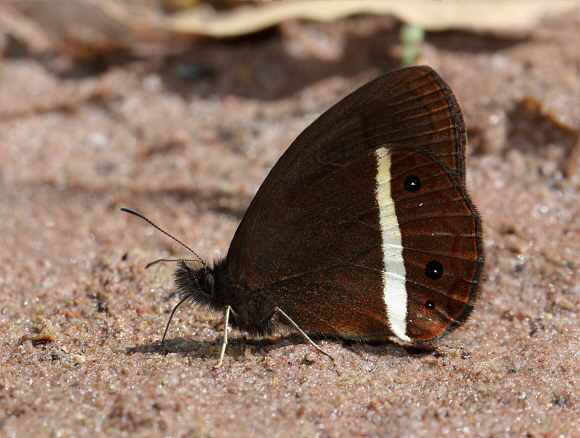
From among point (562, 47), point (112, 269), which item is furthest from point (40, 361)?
point (562, 47)

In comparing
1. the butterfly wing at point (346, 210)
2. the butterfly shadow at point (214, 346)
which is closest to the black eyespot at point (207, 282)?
the butterfly wing at point (346, 210)

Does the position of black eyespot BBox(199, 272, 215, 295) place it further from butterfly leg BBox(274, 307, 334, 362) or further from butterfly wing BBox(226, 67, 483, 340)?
butterfly leg BBox(274, 307, 334, 362)

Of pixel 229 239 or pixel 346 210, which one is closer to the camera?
pixel 346 210

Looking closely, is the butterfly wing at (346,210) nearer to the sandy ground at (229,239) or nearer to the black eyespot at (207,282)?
the black eyespot at (207,282)

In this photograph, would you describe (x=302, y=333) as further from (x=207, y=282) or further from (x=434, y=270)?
(x=434, y=270)

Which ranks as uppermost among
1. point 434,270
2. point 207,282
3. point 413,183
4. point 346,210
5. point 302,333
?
point 413,183

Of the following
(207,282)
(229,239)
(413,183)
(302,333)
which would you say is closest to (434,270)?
(413,183)

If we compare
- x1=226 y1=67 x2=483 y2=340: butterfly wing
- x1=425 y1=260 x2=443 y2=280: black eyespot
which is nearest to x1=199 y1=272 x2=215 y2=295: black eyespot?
x1=226 y1=67 x2=483 y2=340: butterfly wing
